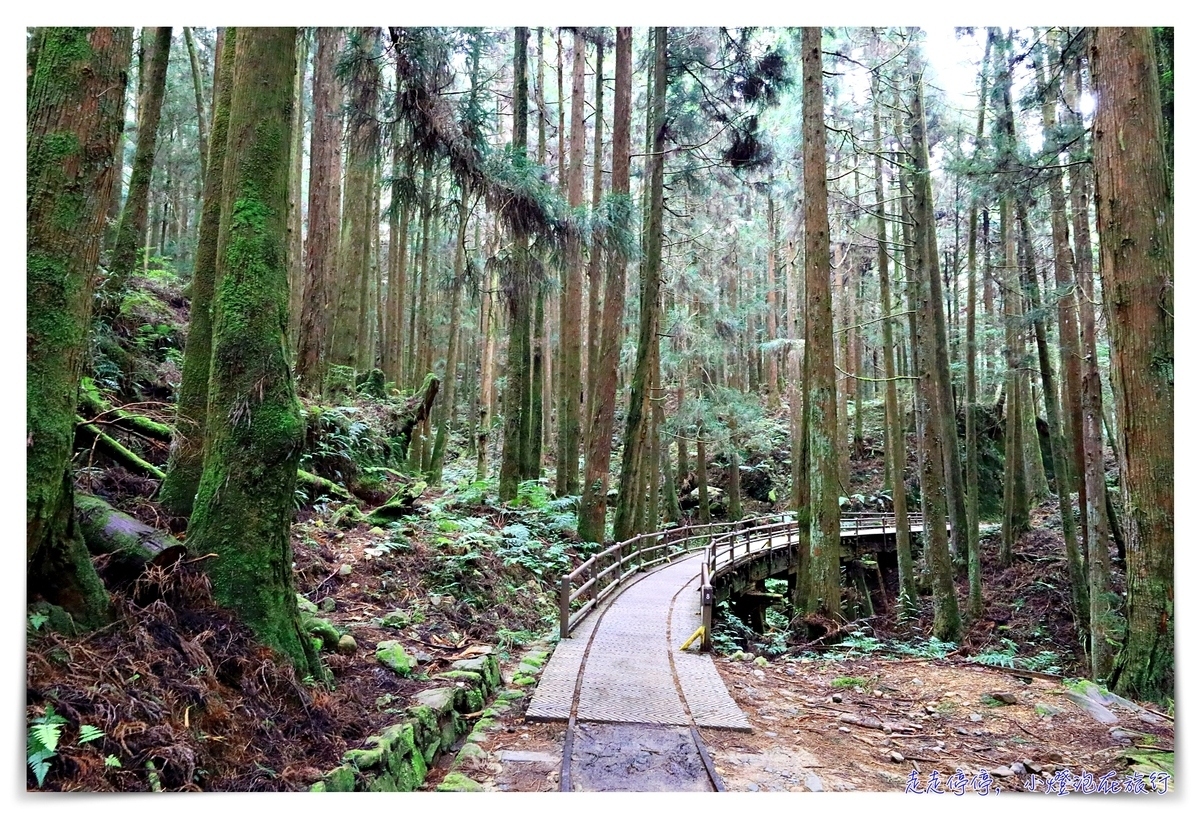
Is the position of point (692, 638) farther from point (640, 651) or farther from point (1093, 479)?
point (1093, 479)

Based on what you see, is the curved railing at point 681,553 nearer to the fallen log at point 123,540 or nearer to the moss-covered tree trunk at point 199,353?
the moss-covered tree trunk at point 199,353

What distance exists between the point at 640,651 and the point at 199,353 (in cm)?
566

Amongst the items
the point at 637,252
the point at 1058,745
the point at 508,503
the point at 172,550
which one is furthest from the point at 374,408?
the point at 1058,745

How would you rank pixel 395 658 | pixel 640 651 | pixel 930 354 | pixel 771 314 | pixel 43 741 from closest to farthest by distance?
pixel 43 741
pixel 395 658
pixel 640 651
pixel 930 354
pixel 771 314

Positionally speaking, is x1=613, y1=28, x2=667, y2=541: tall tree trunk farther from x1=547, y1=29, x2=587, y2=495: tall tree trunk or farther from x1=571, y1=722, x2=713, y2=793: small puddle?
x1=571, y1=722, x2=713, y2=793: small puddle

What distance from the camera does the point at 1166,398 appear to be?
4.64 metres

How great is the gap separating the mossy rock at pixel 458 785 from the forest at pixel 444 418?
0.10ft

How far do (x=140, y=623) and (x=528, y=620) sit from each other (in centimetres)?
572

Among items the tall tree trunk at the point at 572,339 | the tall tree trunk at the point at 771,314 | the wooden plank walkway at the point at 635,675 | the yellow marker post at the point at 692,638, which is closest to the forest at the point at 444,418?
the tall tree trunk at the point at 572,339

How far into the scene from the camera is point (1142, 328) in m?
4.68

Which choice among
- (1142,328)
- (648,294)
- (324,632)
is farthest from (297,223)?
(1142,328)

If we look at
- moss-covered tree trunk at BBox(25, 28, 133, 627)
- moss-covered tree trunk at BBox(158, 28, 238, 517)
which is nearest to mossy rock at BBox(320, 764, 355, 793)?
moss-covered tree trunk at BBox(25, 28, 133, 627)

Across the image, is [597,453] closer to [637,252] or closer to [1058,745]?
[637,252]

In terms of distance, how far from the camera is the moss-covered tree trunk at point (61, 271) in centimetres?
319
